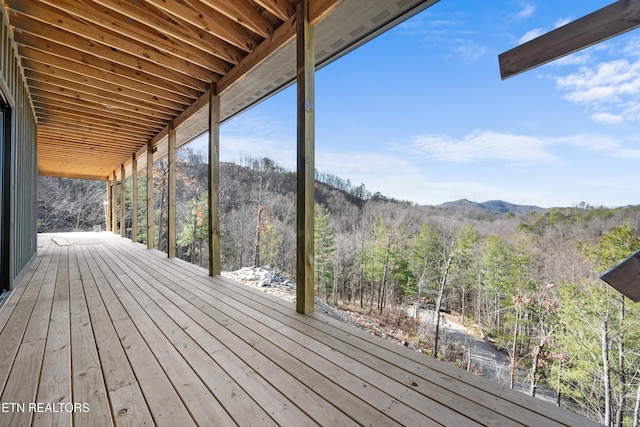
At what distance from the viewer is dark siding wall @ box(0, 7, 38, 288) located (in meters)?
2.49

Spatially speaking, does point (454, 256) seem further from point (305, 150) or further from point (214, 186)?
point (305, 150)

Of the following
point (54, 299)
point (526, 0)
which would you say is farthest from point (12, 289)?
point (526, 0)

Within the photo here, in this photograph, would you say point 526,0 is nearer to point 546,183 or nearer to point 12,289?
point 546,183

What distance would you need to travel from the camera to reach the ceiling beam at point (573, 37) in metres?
0.85

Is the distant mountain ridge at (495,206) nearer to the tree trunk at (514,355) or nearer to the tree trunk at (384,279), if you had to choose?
the tree trunk at (384,279)

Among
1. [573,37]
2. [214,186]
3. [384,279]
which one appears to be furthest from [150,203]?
[384,279]

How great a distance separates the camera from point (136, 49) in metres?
2.85

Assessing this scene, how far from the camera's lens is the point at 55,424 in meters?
0.96

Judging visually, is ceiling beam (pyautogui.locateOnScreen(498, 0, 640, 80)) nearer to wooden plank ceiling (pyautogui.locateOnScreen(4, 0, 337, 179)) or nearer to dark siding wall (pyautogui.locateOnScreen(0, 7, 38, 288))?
wooden plank ceiling (pyautogui.locateOnScreen(4, 0, 337, 179))

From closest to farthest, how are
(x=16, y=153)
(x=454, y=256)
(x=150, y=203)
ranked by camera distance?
(x=16, y=153)
(x=150, y=203)
(x=454, y=256)

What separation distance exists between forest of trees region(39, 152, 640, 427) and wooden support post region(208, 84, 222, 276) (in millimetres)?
9052

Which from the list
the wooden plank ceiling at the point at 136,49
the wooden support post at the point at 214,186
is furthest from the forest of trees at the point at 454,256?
the wooden support post at the point at 214,186

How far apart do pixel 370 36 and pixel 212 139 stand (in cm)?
238

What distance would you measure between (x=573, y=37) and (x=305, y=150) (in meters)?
1.62
